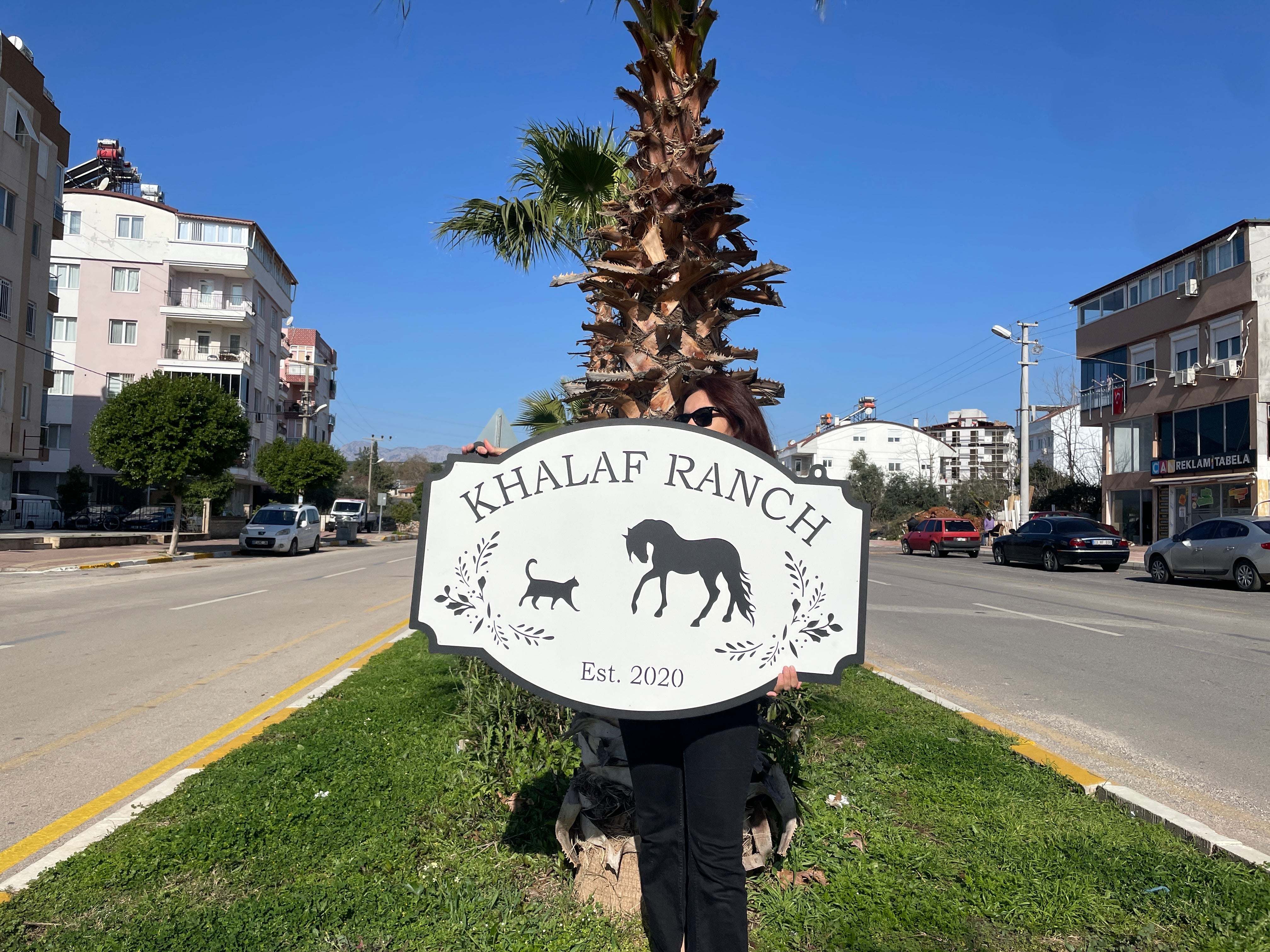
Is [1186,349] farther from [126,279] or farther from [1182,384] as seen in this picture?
[126,279]

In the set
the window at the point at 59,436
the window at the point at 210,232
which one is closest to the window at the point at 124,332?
the window at the point at 59,436

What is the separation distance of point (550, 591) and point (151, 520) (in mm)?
47520

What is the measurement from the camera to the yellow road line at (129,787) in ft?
12.8

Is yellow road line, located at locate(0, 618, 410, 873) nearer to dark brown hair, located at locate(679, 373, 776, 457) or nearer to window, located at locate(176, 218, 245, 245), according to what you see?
dark brown hair, located at locate(679, 373, 776, 457)

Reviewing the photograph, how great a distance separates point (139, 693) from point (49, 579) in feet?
45.8

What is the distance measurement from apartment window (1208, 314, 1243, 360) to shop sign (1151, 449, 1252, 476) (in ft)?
11.9

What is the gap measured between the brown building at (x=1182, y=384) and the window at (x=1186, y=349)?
0.19 feet

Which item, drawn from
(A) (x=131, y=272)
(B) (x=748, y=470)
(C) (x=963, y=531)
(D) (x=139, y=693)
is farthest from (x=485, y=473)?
(A) (x=131, y=272)

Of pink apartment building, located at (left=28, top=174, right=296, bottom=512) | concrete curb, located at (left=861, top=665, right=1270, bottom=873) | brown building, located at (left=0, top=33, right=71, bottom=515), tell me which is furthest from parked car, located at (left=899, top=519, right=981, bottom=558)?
pink apartment building, located at (left=28, top=174, right=296, bottom=512)

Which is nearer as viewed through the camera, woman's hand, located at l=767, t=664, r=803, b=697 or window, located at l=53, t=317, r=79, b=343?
woman's hand, located at l=767, t=664, r=803, b=697

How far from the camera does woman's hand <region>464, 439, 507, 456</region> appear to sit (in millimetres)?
3016

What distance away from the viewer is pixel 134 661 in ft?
28.5

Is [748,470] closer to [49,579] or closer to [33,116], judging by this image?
[49,579]

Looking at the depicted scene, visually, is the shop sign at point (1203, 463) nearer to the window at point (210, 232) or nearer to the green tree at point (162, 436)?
the green tree at point (162, 436)
